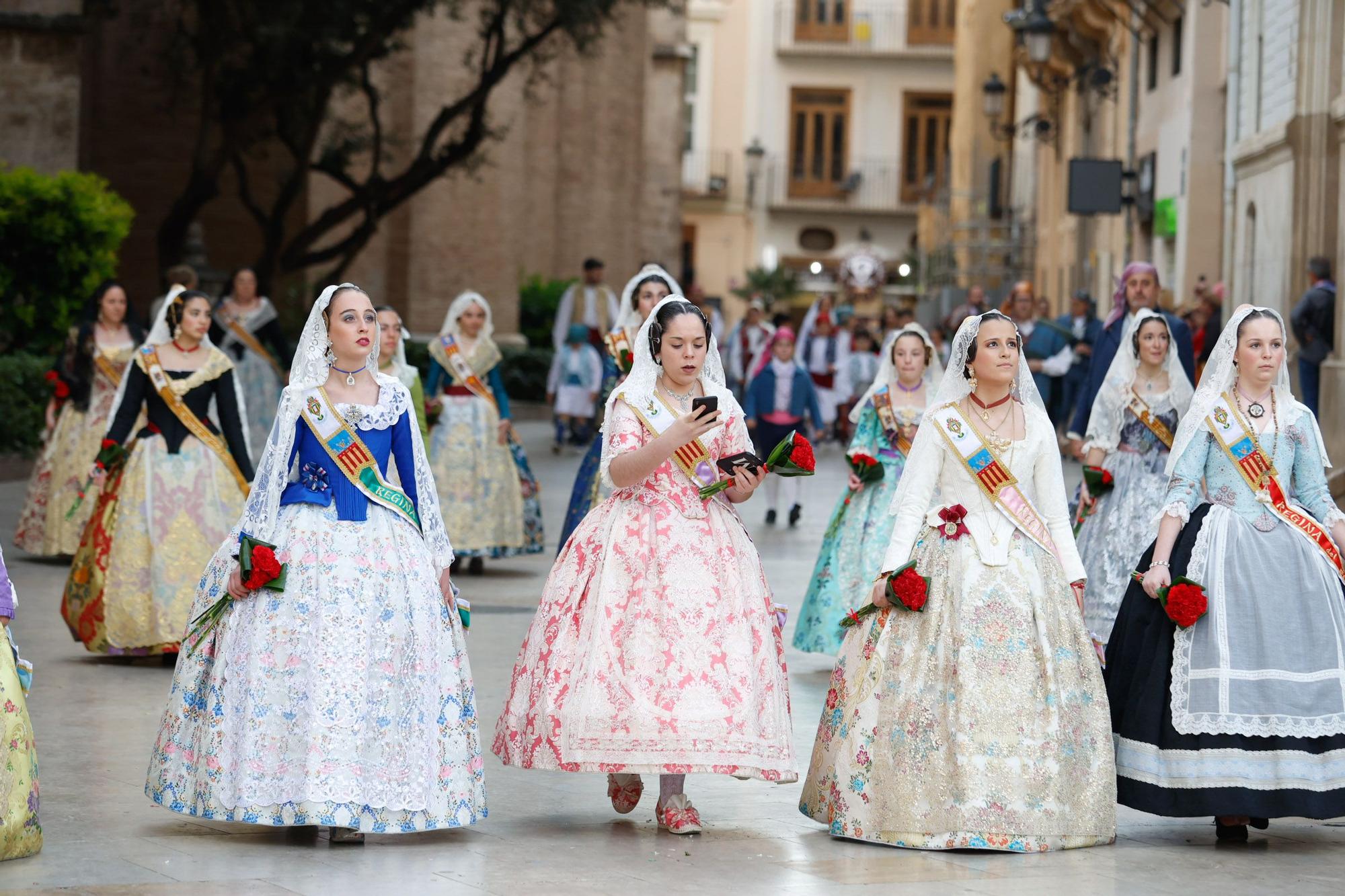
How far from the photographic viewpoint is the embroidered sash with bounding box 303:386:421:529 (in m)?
6.84

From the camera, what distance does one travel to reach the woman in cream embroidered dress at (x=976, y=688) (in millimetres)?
6641

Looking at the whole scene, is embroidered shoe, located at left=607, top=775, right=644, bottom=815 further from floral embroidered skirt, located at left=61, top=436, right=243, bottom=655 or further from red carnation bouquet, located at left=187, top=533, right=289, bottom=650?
floral embroidered skirt, located at left=61, top=436, right=243, bottom=655

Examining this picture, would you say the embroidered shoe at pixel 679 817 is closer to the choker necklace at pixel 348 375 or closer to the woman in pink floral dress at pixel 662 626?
the woman in pink floral dress at pixel 662 626

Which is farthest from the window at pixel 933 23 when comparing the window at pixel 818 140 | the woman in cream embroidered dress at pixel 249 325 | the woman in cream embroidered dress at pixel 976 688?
the woman in cream embroidered dress at pixel 976 688

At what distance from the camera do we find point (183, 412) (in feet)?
34.1

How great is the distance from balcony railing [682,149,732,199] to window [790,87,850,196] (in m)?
1.94

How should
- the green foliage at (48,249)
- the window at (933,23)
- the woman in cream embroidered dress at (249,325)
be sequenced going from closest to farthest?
1. the woman in cream embroidered dress at (249,325)
2. the green foliage at (48,249)
3. the window at (933,23)

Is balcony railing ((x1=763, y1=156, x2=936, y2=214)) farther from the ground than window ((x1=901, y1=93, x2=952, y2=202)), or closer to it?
closer to it

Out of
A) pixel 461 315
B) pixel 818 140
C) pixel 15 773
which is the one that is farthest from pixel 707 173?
pixel 15 773

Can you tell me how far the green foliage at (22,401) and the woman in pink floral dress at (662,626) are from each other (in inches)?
510

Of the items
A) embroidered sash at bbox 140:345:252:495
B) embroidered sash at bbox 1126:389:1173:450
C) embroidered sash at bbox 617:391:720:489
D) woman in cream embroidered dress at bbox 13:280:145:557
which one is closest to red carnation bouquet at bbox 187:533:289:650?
embroidered sash at bbox 617:391:720:489

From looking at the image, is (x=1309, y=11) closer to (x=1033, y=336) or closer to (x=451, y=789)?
(x=1033, y=336)

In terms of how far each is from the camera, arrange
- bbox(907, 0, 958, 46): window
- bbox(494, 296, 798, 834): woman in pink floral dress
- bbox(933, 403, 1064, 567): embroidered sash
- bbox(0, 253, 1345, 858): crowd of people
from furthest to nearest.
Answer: bbox(907, 0, 958, 46): window < bbox(933, 403, 1064, 567): embroidered sash < bbox(494, 296, 798, 834): woman in pink floral dress < bbox(0, 253, 1345, 858): crowd of people

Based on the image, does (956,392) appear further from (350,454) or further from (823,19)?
(823,19)
